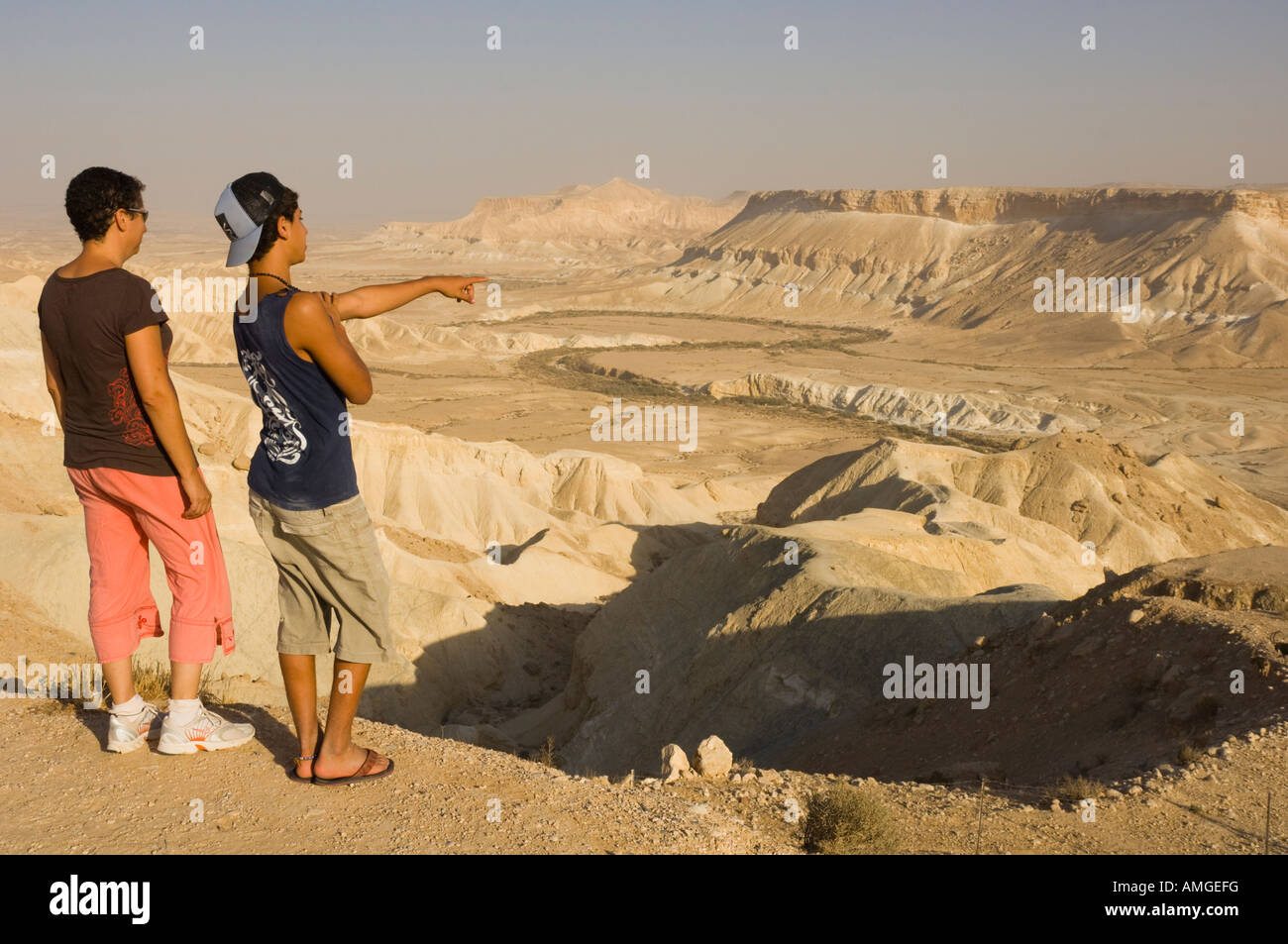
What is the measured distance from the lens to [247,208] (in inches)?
156

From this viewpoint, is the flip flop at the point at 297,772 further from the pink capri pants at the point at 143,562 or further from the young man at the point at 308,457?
the pink capri pants at the point at 143,562

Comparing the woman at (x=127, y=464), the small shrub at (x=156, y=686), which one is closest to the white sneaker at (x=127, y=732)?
the woman at (x=127, y=464)

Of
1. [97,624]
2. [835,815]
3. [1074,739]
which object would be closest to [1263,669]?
[1074,739]

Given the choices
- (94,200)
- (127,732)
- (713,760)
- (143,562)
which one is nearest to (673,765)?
(713,760)

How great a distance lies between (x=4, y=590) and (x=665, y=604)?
9346 millimetres

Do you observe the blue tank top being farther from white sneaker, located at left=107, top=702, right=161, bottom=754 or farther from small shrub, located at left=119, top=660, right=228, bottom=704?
small shrub, located at left=119, top=660, right=228, bottom=704

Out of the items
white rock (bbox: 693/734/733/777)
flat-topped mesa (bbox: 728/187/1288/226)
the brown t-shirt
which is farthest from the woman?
flat-topped mesa (bbox: 728/187/1288/226)

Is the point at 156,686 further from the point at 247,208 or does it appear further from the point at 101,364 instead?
the point at 247,208

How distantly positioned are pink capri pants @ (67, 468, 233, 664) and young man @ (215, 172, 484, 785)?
371mm

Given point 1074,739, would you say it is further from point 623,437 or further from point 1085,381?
point 1085,381

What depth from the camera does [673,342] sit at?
257 ft

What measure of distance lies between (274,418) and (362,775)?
1.58 m

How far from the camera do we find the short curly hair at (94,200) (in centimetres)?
422
